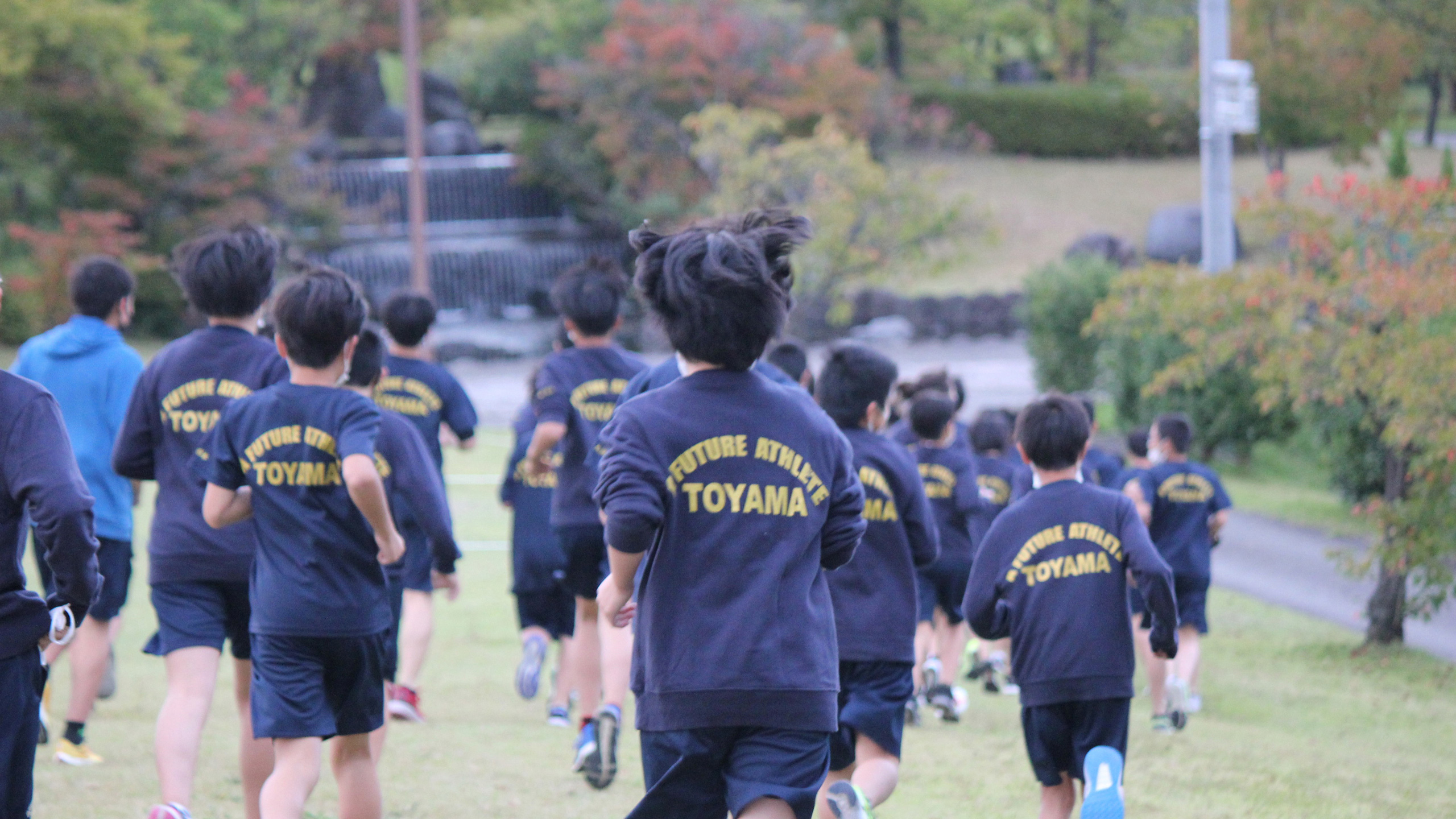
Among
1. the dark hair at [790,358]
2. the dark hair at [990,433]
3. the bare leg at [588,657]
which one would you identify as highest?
the dark hair at [790,358]

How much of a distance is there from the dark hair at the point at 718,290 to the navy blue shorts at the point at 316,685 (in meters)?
1.35

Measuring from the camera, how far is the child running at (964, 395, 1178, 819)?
420 cm

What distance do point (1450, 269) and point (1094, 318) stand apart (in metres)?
3.45

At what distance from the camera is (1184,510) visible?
7020 millimetres

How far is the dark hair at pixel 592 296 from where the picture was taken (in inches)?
212

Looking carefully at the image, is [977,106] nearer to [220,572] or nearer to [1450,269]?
[1450,269]

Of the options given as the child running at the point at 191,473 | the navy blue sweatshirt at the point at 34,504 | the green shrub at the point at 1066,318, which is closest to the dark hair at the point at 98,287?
the child running at the point at 191,473

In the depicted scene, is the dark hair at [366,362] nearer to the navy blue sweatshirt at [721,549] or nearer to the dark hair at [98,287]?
the dark hair at [98,287]

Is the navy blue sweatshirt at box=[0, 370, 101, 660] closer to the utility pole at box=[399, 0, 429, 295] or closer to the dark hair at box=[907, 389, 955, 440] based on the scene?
the dark hair at box=[907, 389, 955, 440]

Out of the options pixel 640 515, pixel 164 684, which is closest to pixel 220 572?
pixel 640 515

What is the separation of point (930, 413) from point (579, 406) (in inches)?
62.7

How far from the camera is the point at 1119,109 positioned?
39.1 meters

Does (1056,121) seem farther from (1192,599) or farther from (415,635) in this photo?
(415,635)

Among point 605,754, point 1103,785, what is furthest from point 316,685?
point 1103,785
